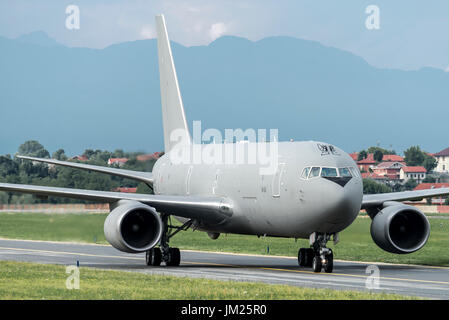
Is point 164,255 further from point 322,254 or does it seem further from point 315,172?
point 315,172

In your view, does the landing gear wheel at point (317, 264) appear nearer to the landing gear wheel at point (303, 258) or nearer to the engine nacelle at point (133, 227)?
the landing gear wheel at point (303, 258)

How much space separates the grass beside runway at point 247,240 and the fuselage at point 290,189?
4.15m

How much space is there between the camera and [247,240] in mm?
52094

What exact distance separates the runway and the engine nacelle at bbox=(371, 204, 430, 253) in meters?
0.85

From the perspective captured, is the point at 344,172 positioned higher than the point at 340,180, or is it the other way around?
the point at 344,172

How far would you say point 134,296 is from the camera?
2183 cm

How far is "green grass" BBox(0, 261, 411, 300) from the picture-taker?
21.9 meters

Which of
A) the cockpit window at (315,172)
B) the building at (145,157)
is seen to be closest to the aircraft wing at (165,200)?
the cockpit window at (315,172)

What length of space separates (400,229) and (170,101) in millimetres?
14050

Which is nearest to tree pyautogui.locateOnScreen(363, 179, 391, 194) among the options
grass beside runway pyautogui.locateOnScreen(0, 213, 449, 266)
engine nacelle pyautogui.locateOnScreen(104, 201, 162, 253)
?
grass beside runway pyautogui.locateOnScreen(0, 213, 449, 266)

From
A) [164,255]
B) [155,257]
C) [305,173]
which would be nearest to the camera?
[305,173]

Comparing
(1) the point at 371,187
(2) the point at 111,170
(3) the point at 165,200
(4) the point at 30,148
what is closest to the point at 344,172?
(3) the point at 165,200

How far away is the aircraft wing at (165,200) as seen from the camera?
1256 inches
